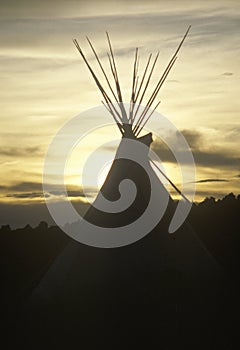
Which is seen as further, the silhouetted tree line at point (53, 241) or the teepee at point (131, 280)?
the silhouetted tree line at point (53, 241)

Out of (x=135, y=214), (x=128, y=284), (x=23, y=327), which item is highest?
(x=135, y=214)

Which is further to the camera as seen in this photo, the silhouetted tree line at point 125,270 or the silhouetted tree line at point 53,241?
the silhouetted tree line at point 53,241

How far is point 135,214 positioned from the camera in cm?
1923

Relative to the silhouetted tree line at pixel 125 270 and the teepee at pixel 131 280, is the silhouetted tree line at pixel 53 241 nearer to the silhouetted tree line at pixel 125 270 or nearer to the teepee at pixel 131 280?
the silhouetted tree line at pixel 125 270

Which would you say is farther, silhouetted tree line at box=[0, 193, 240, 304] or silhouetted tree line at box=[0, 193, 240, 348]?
silhouetted tree line at box=[0, 193, 240, 304]

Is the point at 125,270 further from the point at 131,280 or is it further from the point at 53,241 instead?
the point at 53,241

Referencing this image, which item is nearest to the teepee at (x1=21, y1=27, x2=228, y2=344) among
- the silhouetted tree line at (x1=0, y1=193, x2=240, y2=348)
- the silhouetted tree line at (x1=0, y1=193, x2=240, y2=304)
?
the silhouetted tree line at (x1=0, y1=193, x2=240, y2=348)

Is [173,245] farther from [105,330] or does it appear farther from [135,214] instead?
[105,330]

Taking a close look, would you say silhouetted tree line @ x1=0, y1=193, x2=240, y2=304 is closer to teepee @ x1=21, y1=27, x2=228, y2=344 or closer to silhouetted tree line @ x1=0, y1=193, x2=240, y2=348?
silhouetted tree line @ x1=0, y1=193, x2=240, y2=348

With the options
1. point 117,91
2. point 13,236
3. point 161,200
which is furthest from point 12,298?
point 13,236

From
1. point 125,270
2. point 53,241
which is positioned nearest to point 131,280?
point 125,270

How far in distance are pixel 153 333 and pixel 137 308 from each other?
70 cm

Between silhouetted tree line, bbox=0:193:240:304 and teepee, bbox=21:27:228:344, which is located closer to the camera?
teepee, bbox=21:27:228:344

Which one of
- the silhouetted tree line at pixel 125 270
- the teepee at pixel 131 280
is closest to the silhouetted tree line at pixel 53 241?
the silhouetted tree line at pixel 125 270
